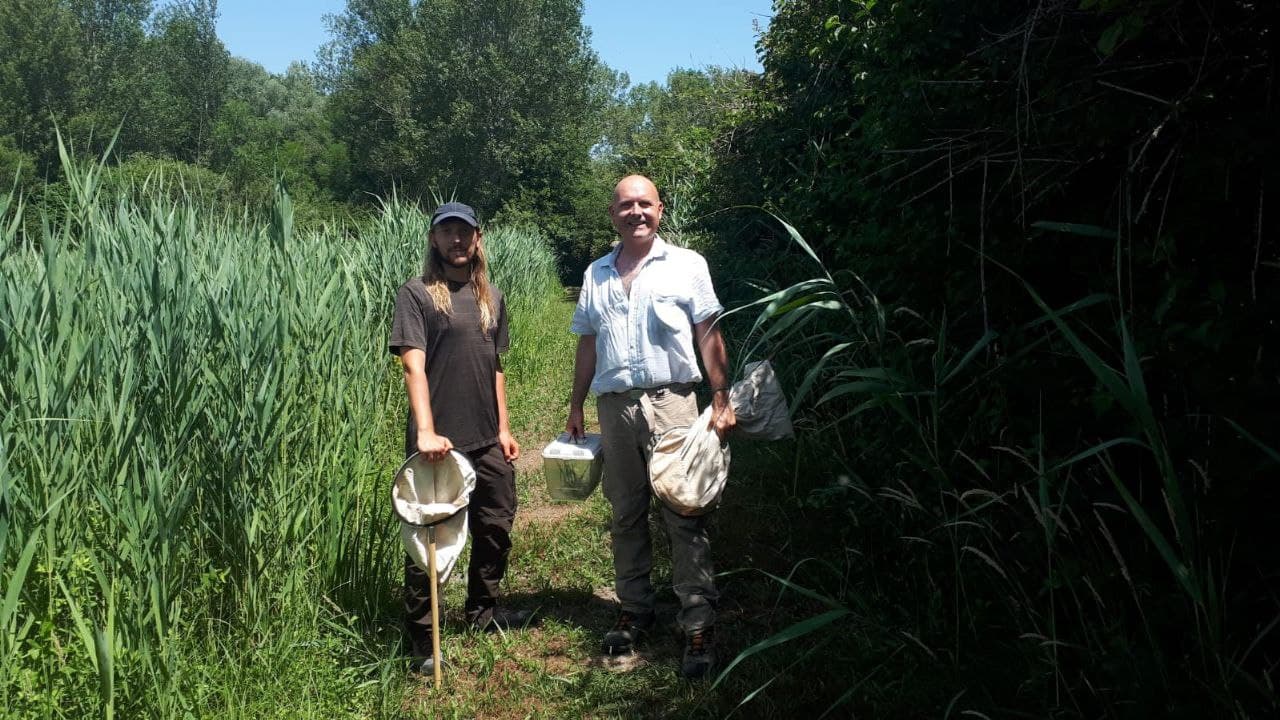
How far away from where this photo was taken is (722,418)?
322 centimetres

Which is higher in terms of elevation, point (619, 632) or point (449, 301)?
point (449, 301)

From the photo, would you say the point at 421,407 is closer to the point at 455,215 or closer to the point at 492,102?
the point at 455,215

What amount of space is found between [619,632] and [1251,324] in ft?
8.05

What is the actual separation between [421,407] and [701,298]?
3.61 ft

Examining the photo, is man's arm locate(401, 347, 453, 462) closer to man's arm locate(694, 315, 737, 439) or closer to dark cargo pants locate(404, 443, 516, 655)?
dark cargo pants locate(404, 443, 516, 655)

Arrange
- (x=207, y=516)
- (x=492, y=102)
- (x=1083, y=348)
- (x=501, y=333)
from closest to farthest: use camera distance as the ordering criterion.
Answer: (x=1083, y=348) → (x=207, y=516) → (x=501, y=333) → (x=492, y=102)

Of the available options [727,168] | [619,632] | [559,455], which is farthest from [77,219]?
[727,168]

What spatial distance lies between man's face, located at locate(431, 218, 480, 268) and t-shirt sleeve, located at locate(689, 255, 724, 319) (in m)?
0.87

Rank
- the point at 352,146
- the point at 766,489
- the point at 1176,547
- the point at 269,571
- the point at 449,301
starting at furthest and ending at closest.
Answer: the point at 352,146 → the point at 766,489 → the point at 449,301 → the point at 269,571 → the point at 1176,547

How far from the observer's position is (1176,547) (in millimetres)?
1921

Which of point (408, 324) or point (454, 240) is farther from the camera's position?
point (454, 240)

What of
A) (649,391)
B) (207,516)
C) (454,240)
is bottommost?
(207,516)

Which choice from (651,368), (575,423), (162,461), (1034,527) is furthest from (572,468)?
(1034,527)

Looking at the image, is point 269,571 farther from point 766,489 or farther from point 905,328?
point 766,489
